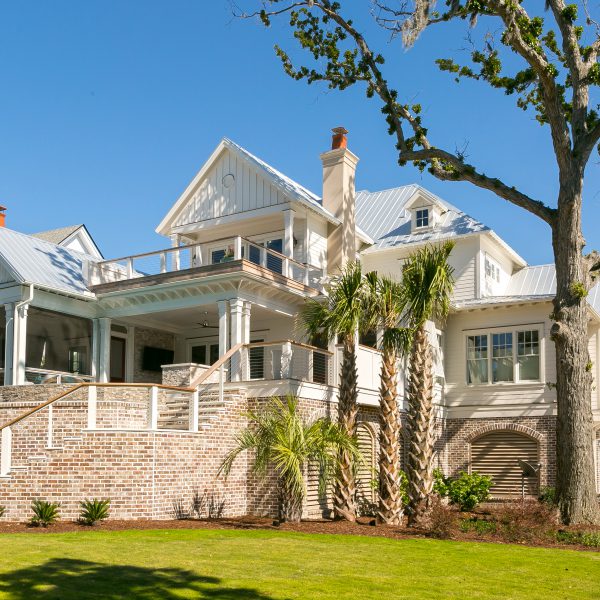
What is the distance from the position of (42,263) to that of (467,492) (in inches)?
527

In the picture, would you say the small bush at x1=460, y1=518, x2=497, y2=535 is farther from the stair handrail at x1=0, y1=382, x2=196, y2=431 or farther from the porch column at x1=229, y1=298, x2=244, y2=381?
the porch column at x1=229, y1=298, x2=244, y2=381

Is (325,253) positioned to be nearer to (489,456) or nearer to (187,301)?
(187,301)

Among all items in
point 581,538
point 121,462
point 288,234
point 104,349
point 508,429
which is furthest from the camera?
point 508,429

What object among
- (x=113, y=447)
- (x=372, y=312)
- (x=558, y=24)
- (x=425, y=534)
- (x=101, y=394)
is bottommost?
(x=425, y=534)

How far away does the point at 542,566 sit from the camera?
1178 centimetres

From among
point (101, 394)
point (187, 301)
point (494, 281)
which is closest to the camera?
point (101, 394)

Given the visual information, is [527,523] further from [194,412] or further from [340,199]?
[340,199]

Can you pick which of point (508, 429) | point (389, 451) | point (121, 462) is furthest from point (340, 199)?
point (121, 462)

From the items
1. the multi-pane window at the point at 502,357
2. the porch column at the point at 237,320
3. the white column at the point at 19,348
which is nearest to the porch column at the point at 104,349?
the white column at the point at 19,348

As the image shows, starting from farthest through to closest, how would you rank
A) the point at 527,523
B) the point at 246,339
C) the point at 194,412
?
the point at 246,339
the point at 194,412
the point at 527,523

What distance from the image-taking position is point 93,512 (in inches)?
587

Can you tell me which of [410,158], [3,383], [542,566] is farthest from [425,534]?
[3,383]

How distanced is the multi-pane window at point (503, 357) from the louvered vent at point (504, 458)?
1.76 m

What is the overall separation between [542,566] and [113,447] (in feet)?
26.8
